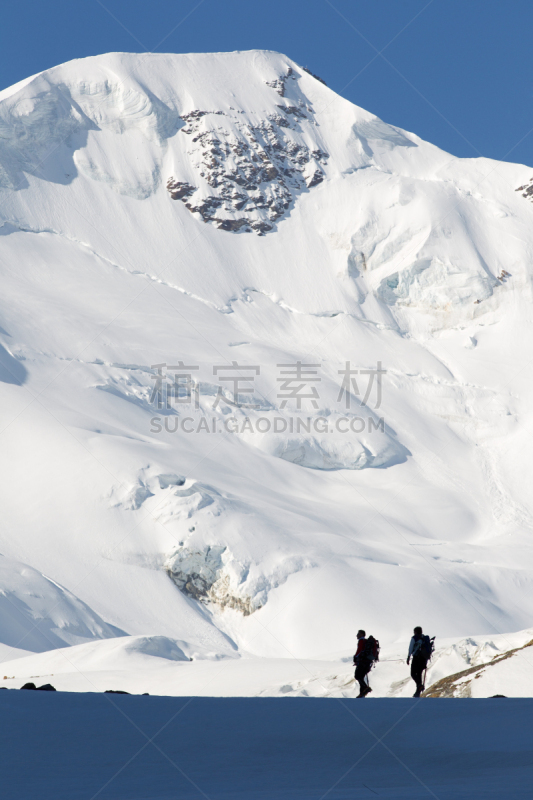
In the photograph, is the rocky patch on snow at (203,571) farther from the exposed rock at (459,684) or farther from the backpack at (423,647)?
the backpack at (423,647)

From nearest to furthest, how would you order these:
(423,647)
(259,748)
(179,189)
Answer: (259,748) < (423,647) < (179,189)

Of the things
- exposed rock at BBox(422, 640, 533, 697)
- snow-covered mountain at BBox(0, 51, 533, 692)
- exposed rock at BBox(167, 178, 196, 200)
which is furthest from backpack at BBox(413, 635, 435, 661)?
exposed rock at BBox(167, 178, 196, 200)

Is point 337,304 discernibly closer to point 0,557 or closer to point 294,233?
point 294,233

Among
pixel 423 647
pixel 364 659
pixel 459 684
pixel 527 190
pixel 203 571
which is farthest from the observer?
pixel 527 190

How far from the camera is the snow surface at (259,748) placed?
5.95 meters

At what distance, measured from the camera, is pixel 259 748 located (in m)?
7.07

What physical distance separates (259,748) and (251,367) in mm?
57126

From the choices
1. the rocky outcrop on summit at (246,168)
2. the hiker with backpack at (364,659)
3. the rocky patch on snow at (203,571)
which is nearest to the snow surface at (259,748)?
the hiker with backpack at (364,659)

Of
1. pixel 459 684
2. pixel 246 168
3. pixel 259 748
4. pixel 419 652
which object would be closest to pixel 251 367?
pixel 246 168

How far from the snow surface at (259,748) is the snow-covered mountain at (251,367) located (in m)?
22.8

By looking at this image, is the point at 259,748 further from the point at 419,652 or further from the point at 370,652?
the point at 419,652

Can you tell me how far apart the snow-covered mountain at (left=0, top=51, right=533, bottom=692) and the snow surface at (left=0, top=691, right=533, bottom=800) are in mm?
22805

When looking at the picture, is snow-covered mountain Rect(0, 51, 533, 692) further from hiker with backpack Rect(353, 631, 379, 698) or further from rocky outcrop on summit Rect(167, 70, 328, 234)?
hiker with backpack Rect(353, 631, 379, 698)

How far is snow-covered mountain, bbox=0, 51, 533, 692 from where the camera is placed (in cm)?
3722
